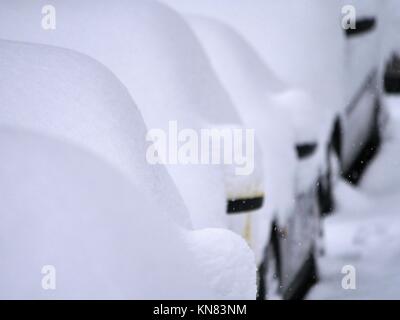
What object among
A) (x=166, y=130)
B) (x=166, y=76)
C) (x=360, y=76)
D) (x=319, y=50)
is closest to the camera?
(x=166, y=130)

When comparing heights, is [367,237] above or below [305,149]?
below

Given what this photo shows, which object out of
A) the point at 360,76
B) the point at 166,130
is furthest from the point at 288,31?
the point at 360,76

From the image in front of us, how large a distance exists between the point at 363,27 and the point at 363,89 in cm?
54

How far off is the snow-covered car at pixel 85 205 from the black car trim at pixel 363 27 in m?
2.49

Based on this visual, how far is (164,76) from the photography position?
6.04 ft

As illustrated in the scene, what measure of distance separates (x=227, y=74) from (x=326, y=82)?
33.4 inches

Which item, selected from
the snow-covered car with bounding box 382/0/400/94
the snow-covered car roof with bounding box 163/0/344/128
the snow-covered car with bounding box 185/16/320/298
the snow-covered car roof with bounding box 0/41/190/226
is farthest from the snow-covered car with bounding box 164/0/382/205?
A: the snow-covered car roof with bounding box 0/41/190/226

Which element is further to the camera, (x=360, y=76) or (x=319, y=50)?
(x=360, y=76)

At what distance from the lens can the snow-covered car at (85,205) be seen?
1.13 metres

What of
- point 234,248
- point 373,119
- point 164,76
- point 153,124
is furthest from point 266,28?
point 373,119

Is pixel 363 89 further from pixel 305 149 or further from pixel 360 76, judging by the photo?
pixel 305 149

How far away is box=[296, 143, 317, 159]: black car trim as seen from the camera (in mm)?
2566

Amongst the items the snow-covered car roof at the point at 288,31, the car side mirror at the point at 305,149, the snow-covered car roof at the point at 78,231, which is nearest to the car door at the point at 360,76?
the snow-covered car roof at the point at 288,31

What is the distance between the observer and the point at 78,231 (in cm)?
114
